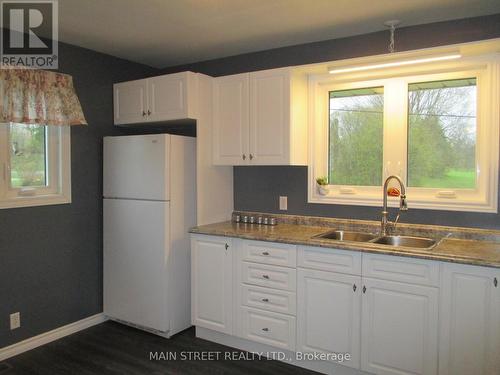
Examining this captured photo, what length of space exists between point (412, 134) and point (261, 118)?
3.77ft

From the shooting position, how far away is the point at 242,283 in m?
3.05

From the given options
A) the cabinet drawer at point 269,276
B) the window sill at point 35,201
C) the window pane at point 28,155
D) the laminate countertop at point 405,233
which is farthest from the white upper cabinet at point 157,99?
the cabinet drawer at point 269,276

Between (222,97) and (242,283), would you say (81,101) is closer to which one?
(222,97)

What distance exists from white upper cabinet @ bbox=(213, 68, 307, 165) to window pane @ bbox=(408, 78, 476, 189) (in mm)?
837

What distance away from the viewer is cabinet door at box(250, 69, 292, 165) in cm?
313

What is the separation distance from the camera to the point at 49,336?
128 inches

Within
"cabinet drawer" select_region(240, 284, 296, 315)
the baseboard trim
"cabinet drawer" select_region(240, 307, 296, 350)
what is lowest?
the baseboard trim

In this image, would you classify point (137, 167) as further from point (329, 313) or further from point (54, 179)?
point (329, 313)

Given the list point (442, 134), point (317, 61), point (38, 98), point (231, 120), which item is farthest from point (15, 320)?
point (442, 134)

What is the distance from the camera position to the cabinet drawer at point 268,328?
285 centimetres

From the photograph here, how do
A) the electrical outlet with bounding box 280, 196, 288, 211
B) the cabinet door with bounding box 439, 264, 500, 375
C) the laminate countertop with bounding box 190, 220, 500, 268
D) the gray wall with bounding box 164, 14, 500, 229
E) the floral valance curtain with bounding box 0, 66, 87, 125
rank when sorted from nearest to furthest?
the cabinet door with bounding box 439, 264, 500, 375 < the laminate countertop with bounding box 190, 220, 500, 268 < the gray wall with bounding box 164, 14, 500, 229 < the floral valance curtain with bounding box 0, 66, 87, 125 < the electrical outlet with bounding box 280, 196, 288, 211

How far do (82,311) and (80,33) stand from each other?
2.28m

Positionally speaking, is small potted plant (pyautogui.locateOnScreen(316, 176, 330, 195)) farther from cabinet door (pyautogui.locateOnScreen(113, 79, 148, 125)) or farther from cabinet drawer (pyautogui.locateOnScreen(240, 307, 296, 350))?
cabinet door (pyautogui.locateOnScreen(113, 79, 148, 125))

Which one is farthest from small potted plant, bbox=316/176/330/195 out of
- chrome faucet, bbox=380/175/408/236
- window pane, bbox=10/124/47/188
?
window pane, bbox=10/124/47/188
